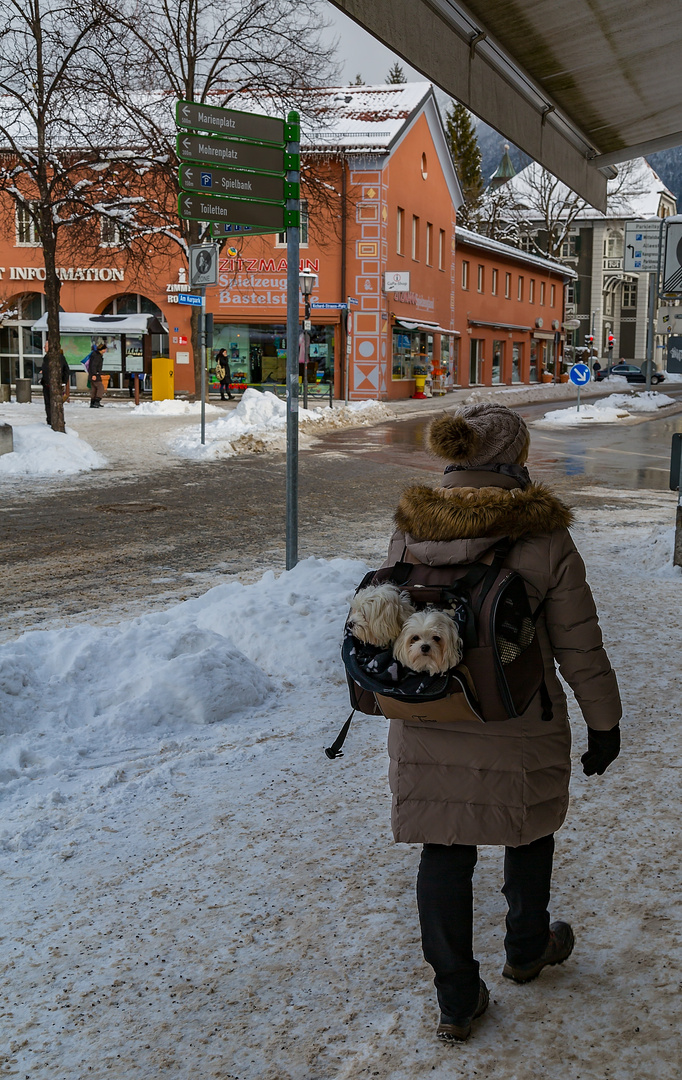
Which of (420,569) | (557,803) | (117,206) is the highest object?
(117,206)

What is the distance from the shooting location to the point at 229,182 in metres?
6.78

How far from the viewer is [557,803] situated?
2.65 metres

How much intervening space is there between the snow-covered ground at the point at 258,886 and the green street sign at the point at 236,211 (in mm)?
2785

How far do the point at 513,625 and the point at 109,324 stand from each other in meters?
38.3

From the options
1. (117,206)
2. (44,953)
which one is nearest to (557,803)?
(44,953)

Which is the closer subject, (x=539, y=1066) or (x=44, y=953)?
(x=539, y=1066)

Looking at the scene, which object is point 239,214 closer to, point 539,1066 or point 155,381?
point 539,1066

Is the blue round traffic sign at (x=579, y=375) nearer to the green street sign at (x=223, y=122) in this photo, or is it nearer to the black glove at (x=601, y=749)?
the green street sign at (x=223, y=122)

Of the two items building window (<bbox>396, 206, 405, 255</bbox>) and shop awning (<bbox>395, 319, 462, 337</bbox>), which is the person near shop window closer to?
shop awning (<bbox>395, 319, 462, 337</bbox>)

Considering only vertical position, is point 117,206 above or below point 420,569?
above

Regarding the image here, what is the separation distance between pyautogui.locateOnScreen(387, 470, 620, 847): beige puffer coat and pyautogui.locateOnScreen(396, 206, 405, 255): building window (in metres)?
37.8

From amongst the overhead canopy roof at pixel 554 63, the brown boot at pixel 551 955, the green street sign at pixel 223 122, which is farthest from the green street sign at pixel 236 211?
the brown boot at pixel 551 955

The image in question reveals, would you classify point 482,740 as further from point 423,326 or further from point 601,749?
point 423,326

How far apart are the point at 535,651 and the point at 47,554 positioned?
763 centimetres
